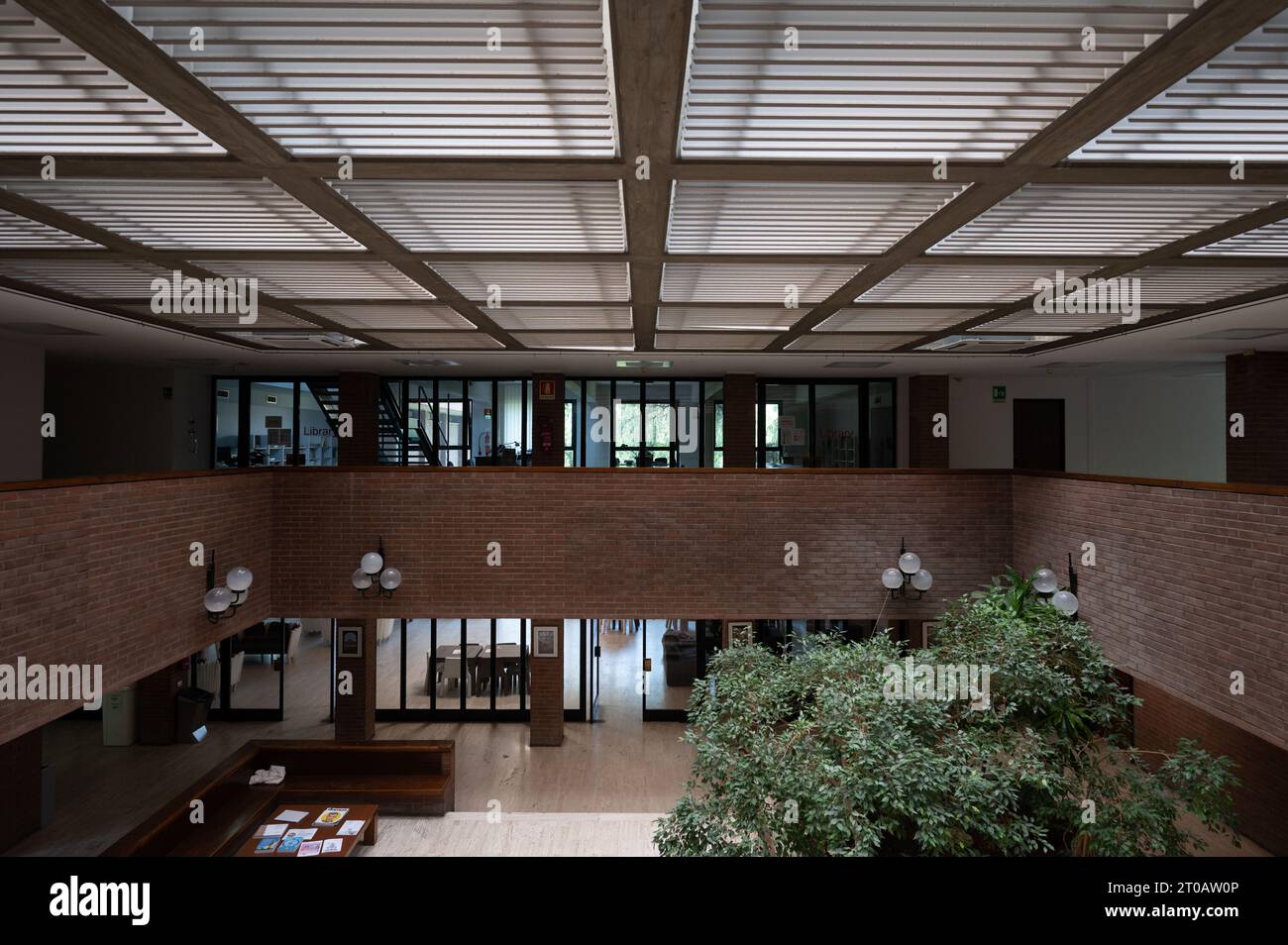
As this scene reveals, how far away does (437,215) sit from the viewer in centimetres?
425

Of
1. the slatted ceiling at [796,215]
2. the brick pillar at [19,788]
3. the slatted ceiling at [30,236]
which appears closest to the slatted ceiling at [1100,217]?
the slatted ceiling at [796,215]

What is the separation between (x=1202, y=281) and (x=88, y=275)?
899 centimetres

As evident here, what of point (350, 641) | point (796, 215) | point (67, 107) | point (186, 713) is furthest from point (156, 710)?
point (796, 215)

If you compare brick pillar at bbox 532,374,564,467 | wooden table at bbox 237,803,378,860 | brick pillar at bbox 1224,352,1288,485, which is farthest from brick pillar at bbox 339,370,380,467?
brick pillar at bbox 1224,352,1288,485

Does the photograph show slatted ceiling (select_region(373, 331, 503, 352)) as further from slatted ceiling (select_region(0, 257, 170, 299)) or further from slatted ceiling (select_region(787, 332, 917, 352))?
slatted ceiling (select_region(787, 332, 917, 352))

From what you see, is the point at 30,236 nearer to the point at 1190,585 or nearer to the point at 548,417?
the point at 548,417

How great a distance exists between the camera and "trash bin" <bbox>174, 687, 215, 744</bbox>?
484 inches

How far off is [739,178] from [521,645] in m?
11.2

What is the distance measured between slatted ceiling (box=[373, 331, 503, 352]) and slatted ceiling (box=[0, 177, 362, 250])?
3.47m

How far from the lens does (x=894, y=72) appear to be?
271 cm

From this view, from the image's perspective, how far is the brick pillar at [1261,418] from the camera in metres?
9.02

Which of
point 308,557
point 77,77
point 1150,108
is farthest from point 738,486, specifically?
point 77,77

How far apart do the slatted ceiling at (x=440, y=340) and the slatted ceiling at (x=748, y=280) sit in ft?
10.4
